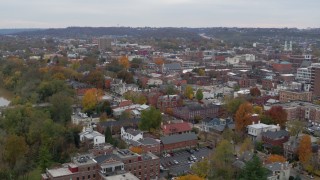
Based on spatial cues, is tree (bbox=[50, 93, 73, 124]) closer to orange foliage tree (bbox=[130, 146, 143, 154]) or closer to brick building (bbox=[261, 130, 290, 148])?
orange foliage tree (bbox=[130, 146, 143, 154])

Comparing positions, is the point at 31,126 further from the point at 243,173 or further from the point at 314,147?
the point at 314,147

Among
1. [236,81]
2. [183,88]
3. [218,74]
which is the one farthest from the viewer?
[218,74]

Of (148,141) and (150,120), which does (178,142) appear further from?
(150,120)

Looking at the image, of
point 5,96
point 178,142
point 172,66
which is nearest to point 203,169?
point 178,142

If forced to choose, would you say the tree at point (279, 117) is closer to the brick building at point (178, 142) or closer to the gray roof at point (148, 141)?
the brick building at point (178, 142)

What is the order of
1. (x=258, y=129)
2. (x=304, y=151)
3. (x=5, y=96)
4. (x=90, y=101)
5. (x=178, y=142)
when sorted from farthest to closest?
(x=5, y=96), (x=90, y=101), (x=258, y=129), (x=178, y=142), (x=304, y=151)

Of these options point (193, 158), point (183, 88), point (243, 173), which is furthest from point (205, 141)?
point (183, 88)

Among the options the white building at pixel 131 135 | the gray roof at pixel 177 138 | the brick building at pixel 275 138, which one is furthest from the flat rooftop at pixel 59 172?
the brick building at pixel 275 138

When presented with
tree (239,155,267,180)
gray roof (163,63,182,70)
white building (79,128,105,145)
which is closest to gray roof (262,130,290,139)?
tree (239,155,267,180)
